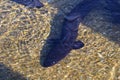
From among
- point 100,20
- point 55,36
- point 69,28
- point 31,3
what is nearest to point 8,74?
point 55,36

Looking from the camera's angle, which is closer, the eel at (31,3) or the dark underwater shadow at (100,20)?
the dark underwater shadow at (100,20)

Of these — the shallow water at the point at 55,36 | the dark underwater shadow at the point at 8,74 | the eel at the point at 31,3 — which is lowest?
the dark underwater shadow at the point at 8,74

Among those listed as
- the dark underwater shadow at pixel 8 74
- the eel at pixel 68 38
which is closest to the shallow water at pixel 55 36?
the dark underwater shadow at pixel 8 74

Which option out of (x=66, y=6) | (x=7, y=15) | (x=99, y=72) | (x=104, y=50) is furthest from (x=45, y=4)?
(x=99, y=72)

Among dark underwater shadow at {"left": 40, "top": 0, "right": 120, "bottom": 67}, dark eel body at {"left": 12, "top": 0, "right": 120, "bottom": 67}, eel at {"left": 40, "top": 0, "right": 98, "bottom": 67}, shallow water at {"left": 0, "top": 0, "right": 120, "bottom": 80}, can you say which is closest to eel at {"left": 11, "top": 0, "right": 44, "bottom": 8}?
dark eel body at {"left": 12, "top": 0, "right": 120, "bottom": 67}

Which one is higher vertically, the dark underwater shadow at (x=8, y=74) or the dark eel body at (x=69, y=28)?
the dark eel body at (x=69, y=28)

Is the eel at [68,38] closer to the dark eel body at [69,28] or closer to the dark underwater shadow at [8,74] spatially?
the dark eel body at [69,28]

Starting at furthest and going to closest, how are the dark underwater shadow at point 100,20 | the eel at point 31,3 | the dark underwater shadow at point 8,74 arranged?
1. the eel at point 31,3
2. the dark underwater shadow at point 100,20
3. the dark underwater shadow at point 8,74

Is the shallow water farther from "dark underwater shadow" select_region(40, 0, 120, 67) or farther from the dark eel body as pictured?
the dark eel body

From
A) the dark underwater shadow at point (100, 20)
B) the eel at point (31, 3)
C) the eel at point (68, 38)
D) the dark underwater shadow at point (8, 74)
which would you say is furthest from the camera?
the eel at point (31, 3)
